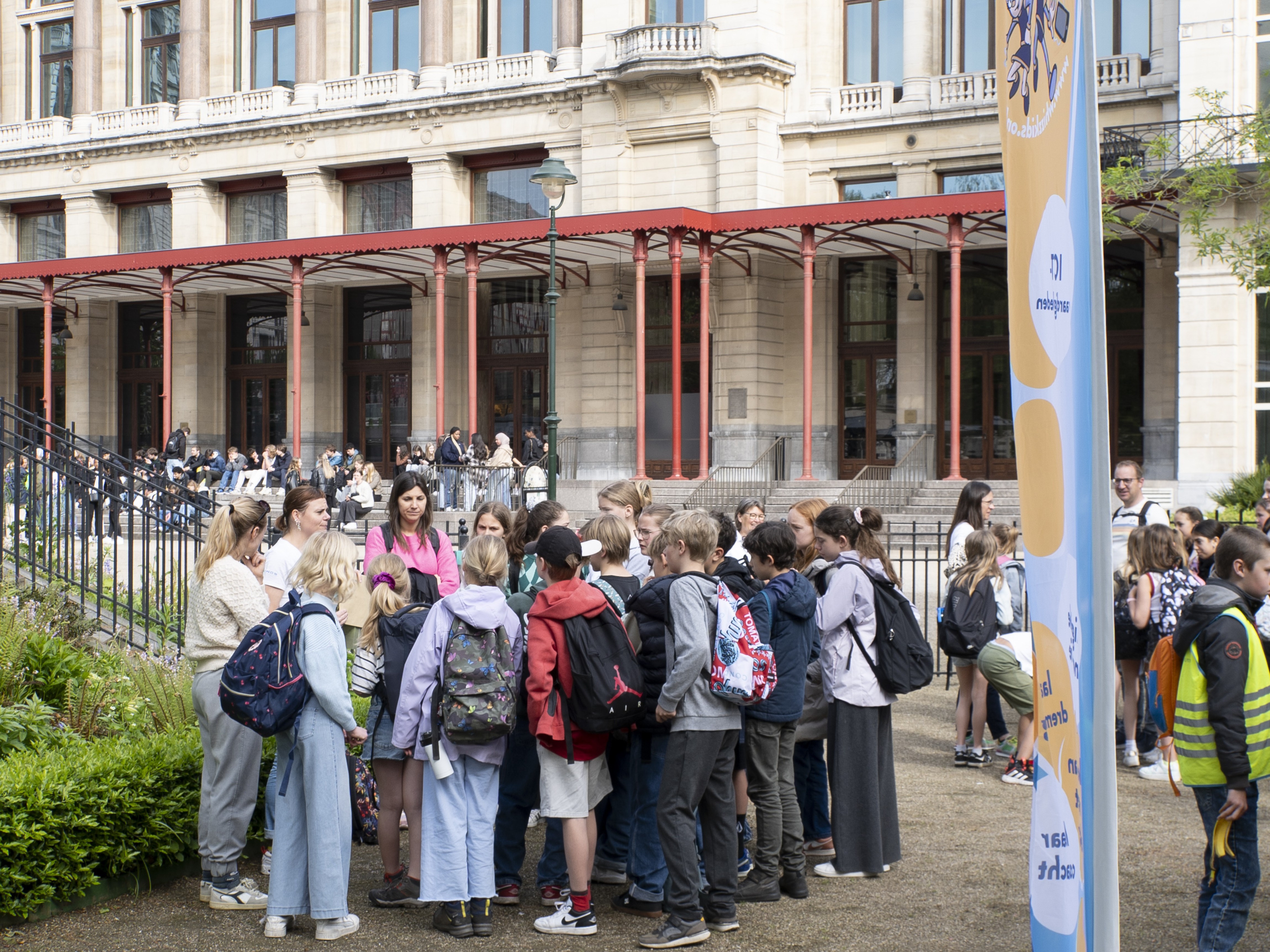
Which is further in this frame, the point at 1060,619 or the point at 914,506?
the point at 914,506

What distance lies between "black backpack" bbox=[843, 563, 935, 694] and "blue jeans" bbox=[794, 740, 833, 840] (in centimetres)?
65

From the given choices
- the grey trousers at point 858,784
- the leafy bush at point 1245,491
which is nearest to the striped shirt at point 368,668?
the grey trousers at point 858,784

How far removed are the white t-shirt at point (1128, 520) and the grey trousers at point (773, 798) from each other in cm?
420

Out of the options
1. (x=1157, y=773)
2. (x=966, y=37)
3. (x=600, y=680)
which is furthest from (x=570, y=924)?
(x=966, y=37)

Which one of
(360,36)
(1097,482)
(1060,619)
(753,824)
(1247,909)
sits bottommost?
(753,824)

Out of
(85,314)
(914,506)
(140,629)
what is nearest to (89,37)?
Answer: (85,314)

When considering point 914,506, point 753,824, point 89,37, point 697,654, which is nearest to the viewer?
point 697,654

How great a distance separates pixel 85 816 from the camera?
6.04 meters

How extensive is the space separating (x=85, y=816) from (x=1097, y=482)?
17.0 ft

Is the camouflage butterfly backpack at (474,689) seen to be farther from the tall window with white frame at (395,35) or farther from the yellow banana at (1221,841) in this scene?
the tall window with white frame at (395,35)

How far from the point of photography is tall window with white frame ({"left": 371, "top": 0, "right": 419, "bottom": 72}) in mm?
33812

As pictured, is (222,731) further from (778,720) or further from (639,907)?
(778,720)

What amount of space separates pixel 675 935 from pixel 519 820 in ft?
3.65

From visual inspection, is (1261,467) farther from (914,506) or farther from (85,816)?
(85,816)
